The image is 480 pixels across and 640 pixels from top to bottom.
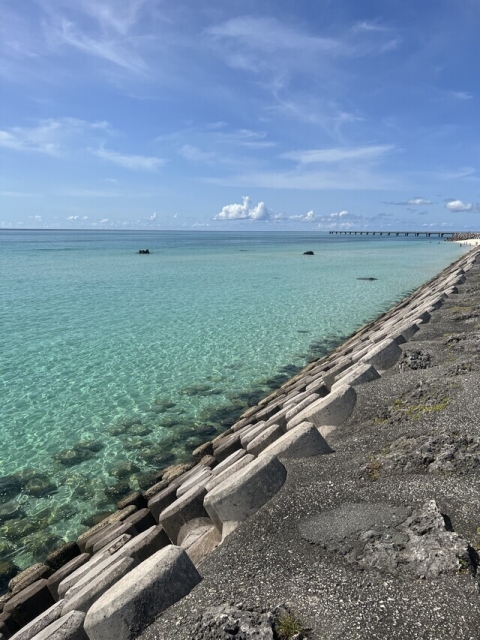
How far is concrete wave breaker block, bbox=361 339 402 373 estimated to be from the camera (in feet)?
29.3

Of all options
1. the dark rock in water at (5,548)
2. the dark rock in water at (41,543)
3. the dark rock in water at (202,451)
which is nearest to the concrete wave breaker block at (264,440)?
the dark rock in water at (202,451)

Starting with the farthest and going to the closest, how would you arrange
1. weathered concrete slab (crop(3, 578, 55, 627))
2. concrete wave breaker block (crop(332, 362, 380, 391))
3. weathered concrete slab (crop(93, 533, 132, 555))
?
concrete wave breaker block (crop(332, 362, 380, 391))
weathered concrete slab (crop(93, 533, 132, 555))
weathered concrete slab (crop(3, 578, 55, 627))

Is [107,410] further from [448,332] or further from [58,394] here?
[448,332]

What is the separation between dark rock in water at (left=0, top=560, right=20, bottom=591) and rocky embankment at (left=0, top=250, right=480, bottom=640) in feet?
0.85

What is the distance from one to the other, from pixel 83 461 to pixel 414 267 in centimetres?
4934

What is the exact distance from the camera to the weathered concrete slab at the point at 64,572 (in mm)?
5668

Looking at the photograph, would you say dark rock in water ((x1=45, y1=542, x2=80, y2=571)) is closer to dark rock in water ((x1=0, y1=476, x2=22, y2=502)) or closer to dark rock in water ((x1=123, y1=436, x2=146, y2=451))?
dark rock in water ((x1=0, y1=476, x2=22, y2=502))

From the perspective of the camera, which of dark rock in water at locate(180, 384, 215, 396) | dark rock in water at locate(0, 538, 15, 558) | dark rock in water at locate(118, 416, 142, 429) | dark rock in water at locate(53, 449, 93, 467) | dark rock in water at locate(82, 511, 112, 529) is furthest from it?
dark rock in water at locate(180, 384, 215, 396)

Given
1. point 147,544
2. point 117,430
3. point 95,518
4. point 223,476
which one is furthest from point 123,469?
point 223,476

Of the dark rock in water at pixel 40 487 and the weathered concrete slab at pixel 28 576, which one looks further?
the dark rock in water at pixel 40 487

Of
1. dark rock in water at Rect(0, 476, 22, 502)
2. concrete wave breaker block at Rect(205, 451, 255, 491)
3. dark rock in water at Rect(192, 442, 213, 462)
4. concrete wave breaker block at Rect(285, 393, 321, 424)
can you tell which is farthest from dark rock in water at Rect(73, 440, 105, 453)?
concrete wave breaker block at Rect(205, 451, 255, 491)

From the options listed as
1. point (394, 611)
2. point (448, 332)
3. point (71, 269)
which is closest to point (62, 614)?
point (394, 611)

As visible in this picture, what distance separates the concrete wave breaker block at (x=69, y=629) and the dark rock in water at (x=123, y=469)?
468cm

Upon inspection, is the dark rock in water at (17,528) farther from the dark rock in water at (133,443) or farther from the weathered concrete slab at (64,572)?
the dark rock in water at (133,443)
